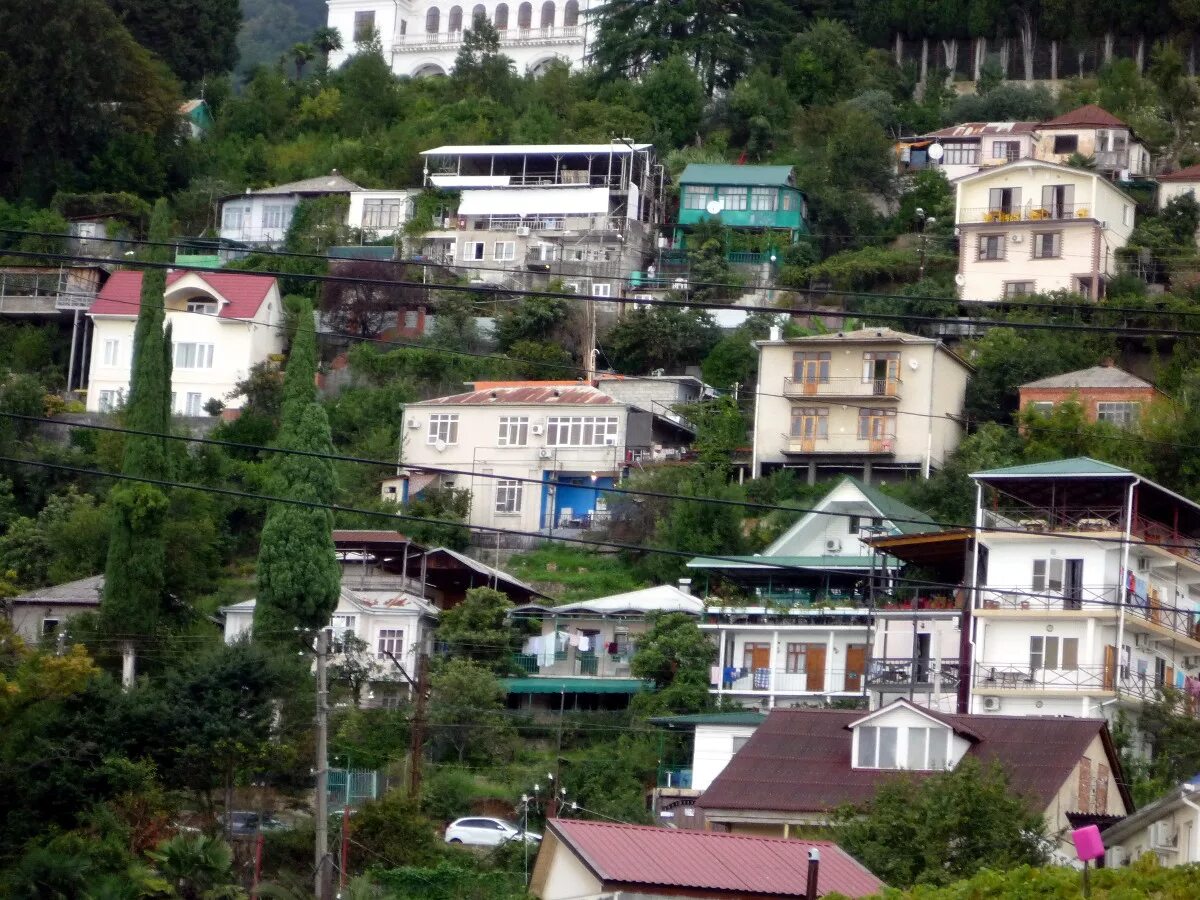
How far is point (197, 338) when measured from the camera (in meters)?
82.5

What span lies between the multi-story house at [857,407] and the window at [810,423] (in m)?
0.03

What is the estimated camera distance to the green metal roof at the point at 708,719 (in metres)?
Result: 51.8

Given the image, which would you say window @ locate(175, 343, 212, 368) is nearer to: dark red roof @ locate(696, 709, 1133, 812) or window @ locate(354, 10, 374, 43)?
dark red roof @ locate(696, 709, 1133, 812)

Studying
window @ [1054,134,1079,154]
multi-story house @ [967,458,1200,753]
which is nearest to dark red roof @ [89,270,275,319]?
window @ [1054,134,1079,154]

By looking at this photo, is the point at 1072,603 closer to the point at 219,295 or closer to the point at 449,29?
the point at 219,295

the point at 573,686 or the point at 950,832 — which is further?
the point at 573,686

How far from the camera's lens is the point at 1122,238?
84312 millimetres

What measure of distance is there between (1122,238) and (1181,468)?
842 inches

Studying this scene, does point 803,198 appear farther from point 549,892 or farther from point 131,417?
point 549,892

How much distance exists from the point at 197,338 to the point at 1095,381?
31033mm


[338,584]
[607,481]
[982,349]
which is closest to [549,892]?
[338,584]

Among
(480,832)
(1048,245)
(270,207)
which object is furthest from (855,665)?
(270,207)

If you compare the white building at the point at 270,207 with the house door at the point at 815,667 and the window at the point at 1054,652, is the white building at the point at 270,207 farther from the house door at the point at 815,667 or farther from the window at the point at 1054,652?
the window at the point at 1054,652

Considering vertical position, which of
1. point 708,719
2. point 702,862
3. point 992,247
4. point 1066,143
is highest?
point 1066,143
